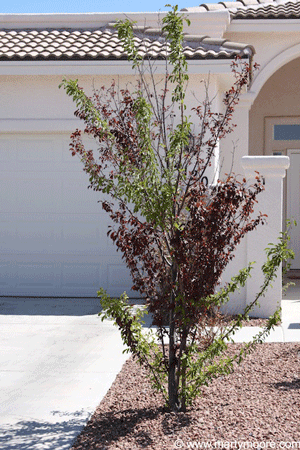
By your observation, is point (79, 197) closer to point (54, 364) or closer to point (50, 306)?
point (50, 306)

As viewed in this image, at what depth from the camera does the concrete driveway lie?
5.00m

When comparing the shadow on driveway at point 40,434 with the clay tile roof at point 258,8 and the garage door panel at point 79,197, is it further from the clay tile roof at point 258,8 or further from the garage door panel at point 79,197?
the clay tile roof at point 258,8

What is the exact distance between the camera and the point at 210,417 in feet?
16.5

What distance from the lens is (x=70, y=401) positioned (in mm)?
5625

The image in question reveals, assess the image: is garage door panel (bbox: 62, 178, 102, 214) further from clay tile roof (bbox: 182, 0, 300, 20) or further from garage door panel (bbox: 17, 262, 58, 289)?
clay tile roof (bbox: 182, 0, 300, 20)

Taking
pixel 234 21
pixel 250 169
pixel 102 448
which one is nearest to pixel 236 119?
pixel 234 21

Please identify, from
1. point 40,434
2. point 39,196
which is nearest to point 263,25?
point 39,196

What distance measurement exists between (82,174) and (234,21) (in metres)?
4.27

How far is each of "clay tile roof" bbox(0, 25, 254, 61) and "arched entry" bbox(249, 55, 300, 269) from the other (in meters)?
3.15

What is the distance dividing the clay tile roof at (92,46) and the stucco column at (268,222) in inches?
86.7

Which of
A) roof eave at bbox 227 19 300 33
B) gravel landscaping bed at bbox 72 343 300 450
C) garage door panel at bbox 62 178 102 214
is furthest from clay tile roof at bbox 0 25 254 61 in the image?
gravel landscaping bed at bbox 72 343 300 450

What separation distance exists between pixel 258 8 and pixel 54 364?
30.0 ft

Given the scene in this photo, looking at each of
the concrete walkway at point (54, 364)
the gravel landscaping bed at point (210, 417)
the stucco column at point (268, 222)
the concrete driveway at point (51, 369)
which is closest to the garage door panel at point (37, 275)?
the concrete walkway at point (54, 364)

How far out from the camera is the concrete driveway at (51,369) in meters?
5.00
